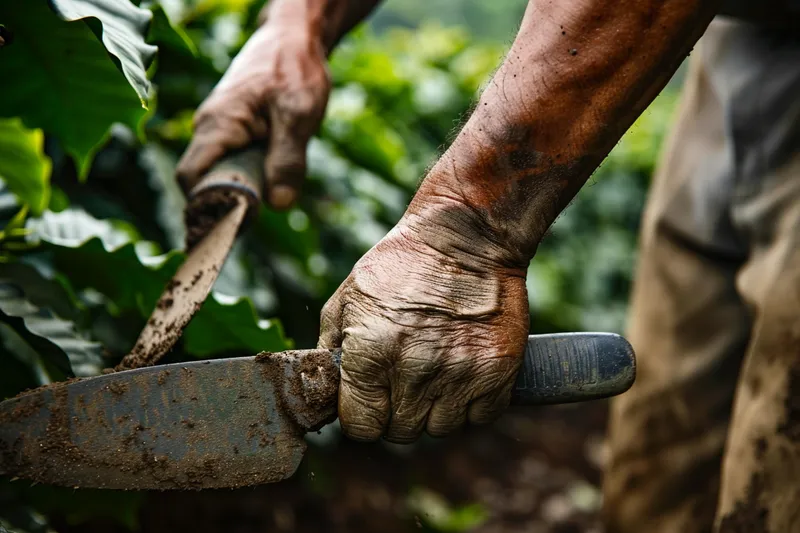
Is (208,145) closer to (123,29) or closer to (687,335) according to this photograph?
(123,29)

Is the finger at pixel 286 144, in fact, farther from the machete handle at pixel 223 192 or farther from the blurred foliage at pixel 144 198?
the blurred foliage at pixel 144 198

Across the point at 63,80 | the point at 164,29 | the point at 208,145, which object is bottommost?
the point at 208,145

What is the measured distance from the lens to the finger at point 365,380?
118 cm

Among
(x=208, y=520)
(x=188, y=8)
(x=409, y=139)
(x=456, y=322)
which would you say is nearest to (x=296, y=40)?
(x=456, y=322)

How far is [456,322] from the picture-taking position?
1209mm

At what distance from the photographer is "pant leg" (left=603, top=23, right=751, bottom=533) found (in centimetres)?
214

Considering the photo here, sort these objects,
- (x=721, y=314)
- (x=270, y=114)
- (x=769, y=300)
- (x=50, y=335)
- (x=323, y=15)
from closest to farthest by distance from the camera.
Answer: (x=50, y=335), (x=769, y=300), (x=270, y=114), (x=323, y=15), (x=721, y=314)

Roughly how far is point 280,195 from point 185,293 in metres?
0.38

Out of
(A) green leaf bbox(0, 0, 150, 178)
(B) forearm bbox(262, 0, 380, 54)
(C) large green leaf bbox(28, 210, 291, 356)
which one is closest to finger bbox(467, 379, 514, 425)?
(C) large green leaf bbox(28, 210, 291, 356)

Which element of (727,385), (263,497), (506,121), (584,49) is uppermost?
(584,49)

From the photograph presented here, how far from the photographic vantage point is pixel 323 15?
1979mm

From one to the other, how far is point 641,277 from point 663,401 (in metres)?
0.38

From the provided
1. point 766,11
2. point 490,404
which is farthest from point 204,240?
point 766,11

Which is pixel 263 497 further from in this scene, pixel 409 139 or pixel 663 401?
pixel 409 139
